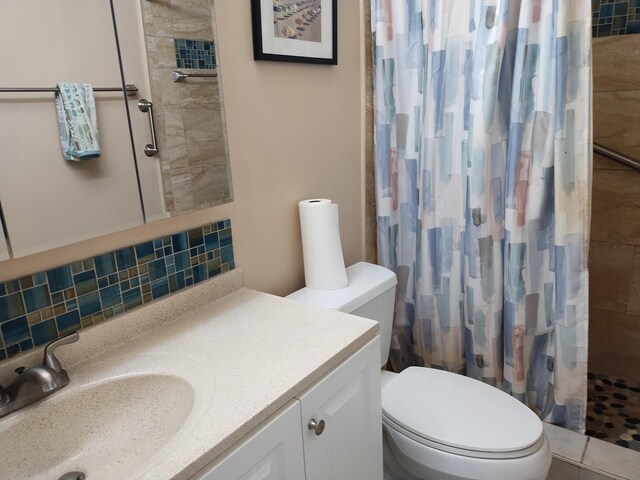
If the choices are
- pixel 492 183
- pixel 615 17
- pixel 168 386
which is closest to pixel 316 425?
pixel 168 386

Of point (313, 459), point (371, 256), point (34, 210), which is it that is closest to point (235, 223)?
point (34, 210)

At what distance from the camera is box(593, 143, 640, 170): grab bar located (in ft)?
7.06

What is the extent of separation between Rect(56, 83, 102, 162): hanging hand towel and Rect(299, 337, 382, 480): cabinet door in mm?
687

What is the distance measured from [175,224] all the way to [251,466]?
2.12 feet

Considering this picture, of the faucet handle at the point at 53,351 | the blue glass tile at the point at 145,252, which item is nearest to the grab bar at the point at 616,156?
the blue glass tile at the point at 145,252

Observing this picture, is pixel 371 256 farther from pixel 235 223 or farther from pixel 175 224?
pixel 175 224

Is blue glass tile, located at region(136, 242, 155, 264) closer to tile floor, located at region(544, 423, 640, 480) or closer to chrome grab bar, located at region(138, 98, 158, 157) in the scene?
chrome grab bar, located at region(138, 98, 158, 157)

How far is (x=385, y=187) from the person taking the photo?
6.36 feet

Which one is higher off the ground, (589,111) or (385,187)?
(589,111)

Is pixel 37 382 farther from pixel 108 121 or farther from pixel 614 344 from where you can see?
pixel 614 344

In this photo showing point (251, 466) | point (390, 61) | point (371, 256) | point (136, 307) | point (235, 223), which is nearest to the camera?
point (251, 466)

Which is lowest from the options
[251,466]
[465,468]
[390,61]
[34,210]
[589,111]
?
[465,468]

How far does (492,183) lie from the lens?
5.69 feet

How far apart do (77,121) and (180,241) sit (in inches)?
15.4
